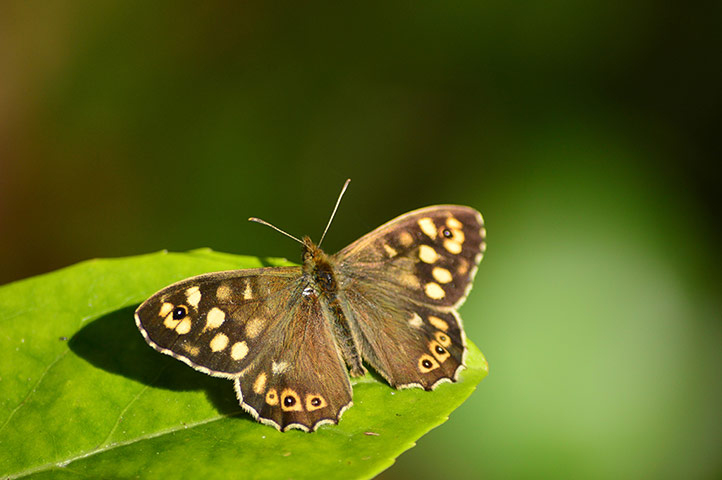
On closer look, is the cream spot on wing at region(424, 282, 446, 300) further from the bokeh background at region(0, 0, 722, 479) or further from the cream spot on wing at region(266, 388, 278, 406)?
the bokeh background at region(0, 0, 722, 479)

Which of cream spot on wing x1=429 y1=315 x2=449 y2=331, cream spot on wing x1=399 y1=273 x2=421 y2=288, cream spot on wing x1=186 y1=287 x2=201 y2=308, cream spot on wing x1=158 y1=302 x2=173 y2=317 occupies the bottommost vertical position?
cream spot on wing x1=158 y1=302 x2=173 y2=317

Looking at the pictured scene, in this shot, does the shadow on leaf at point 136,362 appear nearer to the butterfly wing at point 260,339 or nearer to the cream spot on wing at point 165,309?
the butterfly wing at point 260,339

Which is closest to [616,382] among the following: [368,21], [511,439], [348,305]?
[511,439]

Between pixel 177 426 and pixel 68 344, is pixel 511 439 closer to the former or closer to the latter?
pixel 177 426

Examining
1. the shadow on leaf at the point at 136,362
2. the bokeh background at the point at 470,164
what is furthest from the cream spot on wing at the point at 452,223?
the bokeh background at the point at 470,164

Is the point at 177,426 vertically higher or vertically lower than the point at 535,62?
lower

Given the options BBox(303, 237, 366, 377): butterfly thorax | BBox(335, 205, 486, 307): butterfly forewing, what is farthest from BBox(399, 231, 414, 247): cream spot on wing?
BBox(303, 237, 366, 377): butterfly thorax

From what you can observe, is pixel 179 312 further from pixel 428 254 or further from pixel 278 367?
pixel 428 254
